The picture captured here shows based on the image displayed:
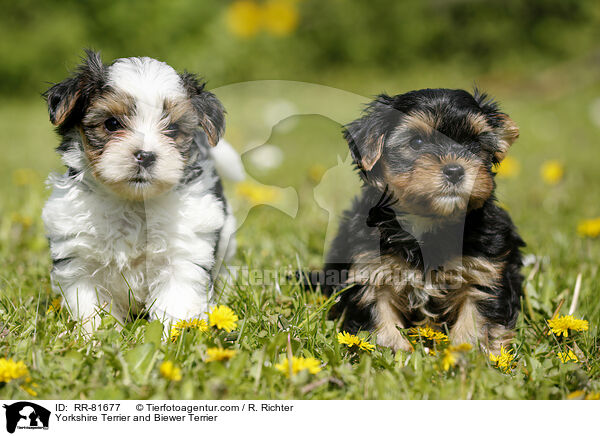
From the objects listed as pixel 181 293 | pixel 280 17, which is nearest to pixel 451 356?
pixel 181 293

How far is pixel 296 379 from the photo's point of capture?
239 cm

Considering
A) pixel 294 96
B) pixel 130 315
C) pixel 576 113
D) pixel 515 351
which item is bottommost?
pixel 515 351

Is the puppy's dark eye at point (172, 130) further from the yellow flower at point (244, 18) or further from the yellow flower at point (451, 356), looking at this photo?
the yellow flower at point (244, 18)

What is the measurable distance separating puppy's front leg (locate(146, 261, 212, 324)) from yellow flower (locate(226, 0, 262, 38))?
10.9m

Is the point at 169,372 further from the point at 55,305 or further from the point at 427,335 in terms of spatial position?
the point at 427,335

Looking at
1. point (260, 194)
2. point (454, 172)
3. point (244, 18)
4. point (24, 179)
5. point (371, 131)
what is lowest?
point (454, 172)

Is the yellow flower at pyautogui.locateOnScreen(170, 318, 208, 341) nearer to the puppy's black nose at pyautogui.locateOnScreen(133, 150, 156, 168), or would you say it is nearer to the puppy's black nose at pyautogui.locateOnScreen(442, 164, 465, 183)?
the puppy's black nose at pyautogui.locateOnScreen(133, 150, 156, 168)

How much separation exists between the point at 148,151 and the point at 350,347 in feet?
4.29

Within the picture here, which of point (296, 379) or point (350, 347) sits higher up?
point (350, 347)

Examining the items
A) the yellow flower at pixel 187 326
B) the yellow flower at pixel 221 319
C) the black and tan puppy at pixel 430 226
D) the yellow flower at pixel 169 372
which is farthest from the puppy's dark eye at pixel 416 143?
the yellow flower at pixel 169 372

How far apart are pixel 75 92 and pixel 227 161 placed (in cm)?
121

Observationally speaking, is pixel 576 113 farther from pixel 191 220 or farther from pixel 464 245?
pixel 191 220

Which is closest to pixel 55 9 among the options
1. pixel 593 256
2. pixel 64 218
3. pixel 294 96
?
pixel 294 96
